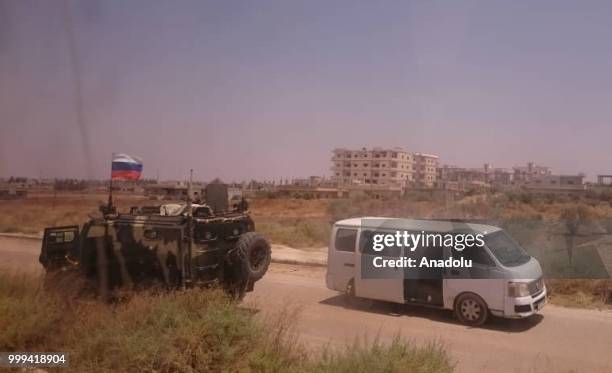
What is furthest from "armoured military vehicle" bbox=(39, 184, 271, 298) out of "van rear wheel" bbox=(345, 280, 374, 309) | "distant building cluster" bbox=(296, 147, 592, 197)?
"distant building cluster" bbox=(296, 147, 592, 197)

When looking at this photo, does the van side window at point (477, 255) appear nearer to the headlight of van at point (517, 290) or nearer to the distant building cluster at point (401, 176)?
the headlight of van at point (517, 290)

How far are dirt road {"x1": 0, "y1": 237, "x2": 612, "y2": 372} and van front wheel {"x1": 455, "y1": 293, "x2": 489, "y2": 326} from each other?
0.18 m

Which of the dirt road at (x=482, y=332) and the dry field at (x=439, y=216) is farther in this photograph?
the dry field at (x=439, y=216)

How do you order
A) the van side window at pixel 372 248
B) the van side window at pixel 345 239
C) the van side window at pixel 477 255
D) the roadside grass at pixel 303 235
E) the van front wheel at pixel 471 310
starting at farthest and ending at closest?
the roadside grass at pixel 303 235 < the van side window at pixel 345 239 < the van side window at pixel 372 248 < the van side window at pixel 477 255 < the van front wheel at pixel 471 310

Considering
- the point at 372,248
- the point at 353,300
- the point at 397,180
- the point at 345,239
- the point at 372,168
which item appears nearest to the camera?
the point at 372,248

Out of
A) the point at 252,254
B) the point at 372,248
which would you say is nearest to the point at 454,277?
the point at 372,248

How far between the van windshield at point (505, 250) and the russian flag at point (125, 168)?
779cm

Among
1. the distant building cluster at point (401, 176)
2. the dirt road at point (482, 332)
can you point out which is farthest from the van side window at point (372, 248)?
the distant building cluster at point (401, 176)

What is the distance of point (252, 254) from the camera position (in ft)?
31.3

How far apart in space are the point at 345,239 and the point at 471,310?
112 inches

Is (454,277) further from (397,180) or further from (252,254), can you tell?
(397,180)

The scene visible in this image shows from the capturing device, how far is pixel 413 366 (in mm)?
5414

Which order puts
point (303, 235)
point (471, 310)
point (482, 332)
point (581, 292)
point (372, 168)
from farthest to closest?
point (372, 168), point (303, 235), point (581, 292), point (471, 310), point (482, 332)

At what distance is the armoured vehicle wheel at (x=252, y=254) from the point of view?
30.1 ft
